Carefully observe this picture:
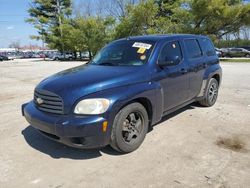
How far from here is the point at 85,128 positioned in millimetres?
3316

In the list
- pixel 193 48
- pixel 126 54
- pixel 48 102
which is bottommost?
pixel 48 102

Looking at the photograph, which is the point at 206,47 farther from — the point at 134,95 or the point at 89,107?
the point at 89,107

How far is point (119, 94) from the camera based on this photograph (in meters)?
3.59

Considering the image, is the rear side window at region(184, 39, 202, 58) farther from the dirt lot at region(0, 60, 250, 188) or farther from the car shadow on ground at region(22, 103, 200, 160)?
the car shadow on ground at region(22, 103, 200, 160)

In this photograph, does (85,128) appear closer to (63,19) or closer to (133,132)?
(133,132)

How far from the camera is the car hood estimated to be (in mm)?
3457

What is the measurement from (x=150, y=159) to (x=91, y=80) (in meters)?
1.44

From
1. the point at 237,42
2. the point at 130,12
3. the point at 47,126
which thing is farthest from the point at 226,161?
→ the point at 237,42

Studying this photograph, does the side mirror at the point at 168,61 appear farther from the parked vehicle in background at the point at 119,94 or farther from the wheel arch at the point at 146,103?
the wheel arch at the point at 146,103

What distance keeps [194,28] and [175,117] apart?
86.7 ft

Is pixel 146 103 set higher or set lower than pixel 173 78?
lower

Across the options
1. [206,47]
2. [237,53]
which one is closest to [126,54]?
[206,47]

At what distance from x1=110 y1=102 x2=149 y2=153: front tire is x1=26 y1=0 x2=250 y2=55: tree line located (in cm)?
2719

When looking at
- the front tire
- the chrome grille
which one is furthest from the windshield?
the chrome grille
